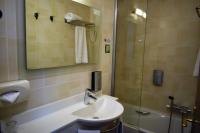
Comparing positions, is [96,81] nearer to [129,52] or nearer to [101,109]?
[101,109]

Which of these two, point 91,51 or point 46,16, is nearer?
point 46,16

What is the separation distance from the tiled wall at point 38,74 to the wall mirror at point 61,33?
52mm

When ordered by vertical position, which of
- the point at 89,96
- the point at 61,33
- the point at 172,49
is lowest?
the point at 89,96

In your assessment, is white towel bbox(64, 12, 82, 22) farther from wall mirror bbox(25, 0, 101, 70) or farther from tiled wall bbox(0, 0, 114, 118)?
tiled wall bbox(0, 0, 114, 118)

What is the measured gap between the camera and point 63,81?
61.5 inches

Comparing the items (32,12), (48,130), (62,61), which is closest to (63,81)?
(62,61)

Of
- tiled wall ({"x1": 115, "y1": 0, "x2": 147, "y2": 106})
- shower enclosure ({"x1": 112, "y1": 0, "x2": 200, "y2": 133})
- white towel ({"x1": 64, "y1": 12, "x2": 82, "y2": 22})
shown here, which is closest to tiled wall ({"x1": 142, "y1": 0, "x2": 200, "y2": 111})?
shower enclosure ({"x1": 112, "y1": 0, "x2": 200, "y2": 133})

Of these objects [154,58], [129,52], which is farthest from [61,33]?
[154,58]

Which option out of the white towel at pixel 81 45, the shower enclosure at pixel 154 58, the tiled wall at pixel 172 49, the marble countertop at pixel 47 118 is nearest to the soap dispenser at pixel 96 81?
the white towel at pixel 81 45

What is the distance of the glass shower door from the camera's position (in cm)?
232

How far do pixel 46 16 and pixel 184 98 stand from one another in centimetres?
190

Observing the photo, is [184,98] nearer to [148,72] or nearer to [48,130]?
[148,72]

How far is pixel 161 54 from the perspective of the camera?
2188 millimetres

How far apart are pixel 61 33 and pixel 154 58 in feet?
4.46
